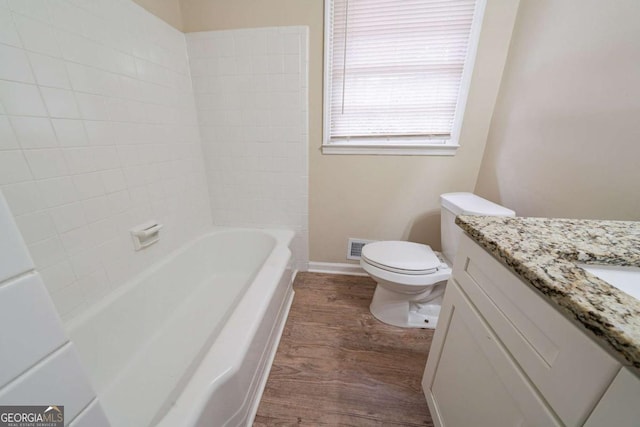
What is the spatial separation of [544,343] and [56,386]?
0.80 meters

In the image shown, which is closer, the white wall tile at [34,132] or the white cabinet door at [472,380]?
the white cabinet door at [472,380]

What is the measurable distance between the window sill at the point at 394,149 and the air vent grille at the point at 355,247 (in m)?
0.66

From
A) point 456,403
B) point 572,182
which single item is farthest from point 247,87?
point 456,403

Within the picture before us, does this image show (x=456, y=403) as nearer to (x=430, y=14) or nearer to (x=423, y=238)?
(x=423, y=238)

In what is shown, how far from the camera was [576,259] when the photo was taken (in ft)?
1.68

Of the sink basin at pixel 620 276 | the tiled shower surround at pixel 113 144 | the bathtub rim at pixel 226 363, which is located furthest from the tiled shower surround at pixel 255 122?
the sink basin at pixel 620 276

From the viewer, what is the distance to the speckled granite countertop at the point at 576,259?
1.07 ft

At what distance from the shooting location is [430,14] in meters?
1.24

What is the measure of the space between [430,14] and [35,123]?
1.87m

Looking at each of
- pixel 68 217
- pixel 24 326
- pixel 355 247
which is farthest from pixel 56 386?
pixel 355 247

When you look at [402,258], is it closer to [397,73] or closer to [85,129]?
[397,73]

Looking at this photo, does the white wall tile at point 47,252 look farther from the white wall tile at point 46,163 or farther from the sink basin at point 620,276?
the sink basin at point 620,276

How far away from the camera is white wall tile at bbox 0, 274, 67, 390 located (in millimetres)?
243

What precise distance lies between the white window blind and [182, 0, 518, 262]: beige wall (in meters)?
0.10
